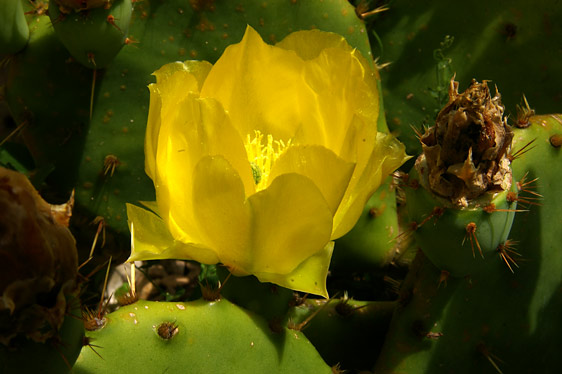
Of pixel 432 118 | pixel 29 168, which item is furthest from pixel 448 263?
pixel 29 168

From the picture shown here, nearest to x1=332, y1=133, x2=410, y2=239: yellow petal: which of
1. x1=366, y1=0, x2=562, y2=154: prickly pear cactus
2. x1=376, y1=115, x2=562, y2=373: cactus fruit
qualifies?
x1=376, y1=115, x2=562, y2=373: cactus fruit

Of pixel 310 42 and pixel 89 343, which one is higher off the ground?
pixel 310 42

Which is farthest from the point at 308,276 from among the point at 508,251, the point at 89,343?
the point at 508,251

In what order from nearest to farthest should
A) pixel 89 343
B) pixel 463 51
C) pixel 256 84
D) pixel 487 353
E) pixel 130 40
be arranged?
pixel 89 343, pixel 256 84, pixel 487 353, pixel 130 40, pixel 463 51

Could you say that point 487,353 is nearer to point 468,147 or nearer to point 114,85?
point 468,147

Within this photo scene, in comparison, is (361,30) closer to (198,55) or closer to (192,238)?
(198,55)
